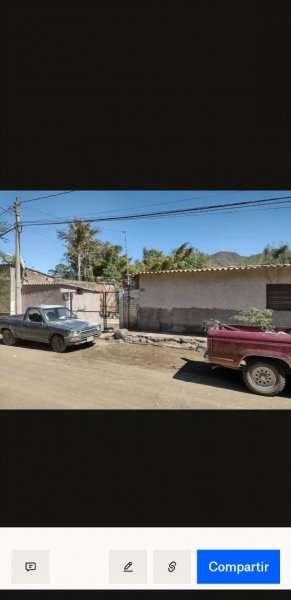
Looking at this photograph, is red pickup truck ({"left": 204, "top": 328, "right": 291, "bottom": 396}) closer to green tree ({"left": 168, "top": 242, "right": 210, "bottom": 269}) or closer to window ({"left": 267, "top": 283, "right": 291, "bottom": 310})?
window ({"left": 267, "top": 283, "right": 291, "bottom": 310})

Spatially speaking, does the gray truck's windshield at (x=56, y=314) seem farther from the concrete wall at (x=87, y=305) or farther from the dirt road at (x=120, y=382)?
the concrete wall at (x=87, y=305)

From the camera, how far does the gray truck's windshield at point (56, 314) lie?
8.56 metres

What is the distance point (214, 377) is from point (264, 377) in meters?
1.22

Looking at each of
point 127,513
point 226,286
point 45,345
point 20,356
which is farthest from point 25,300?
point 127,513

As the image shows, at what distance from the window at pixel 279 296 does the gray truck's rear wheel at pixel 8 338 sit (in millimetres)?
9390

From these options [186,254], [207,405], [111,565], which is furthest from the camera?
[186,254]

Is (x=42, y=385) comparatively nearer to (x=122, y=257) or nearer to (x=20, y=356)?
(x=20, y=356)

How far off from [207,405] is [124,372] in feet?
8.02

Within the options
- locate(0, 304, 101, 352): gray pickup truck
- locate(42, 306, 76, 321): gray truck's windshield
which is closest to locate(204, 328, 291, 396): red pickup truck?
locate(0, 304, 101, 352): gray pickup truck

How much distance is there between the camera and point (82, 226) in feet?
90.3

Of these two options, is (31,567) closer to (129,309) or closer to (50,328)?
(50,328)

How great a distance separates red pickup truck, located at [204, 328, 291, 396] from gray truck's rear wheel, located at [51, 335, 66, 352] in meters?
4.78

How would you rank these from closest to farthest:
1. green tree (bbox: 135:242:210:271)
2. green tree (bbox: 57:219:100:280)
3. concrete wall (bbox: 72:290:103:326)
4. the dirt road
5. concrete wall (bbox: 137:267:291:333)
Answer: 1. the dirt road
2. concrete wall (bbox: 137:267:291:333)
3. concrete wall (bbox: 72:290:103:326)
4. green tree (bbox: 135:242:210:271)
5. green tree (bbox: 57:219:100:280)

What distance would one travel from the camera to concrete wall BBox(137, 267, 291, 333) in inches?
375
